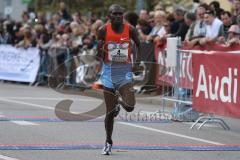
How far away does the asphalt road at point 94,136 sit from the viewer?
10.3 m

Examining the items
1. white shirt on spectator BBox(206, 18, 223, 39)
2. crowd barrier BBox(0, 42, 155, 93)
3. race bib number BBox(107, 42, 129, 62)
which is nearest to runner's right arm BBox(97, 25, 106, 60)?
race bib number BBox(107, 42, 129, 62)

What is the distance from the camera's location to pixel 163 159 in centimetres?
1004

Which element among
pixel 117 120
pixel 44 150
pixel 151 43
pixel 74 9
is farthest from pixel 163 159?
pixel 74 9

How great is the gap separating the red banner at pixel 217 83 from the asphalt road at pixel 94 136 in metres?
0.44

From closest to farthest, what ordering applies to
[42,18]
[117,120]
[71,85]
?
[117,120], [71,85], [42,18]

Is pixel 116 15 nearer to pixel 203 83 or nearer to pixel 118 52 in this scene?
pixel 118 52

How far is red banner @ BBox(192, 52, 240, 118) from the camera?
13156mm

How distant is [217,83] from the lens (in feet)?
44.9

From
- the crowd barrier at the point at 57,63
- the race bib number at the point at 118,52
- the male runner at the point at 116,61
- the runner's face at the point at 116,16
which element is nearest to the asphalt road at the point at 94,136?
the male runner at the point at 116,61

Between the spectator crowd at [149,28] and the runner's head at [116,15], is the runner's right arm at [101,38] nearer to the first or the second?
the runner's head at [116,15]

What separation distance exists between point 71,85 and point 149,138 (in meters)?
10.6

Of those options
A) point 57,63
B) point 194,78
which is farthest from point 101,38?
point 57,63

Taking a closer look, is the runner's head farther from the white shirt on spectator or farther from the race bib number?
the white shirt on spectator

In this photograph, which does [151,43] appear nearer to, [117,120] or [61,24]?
[117,120]
